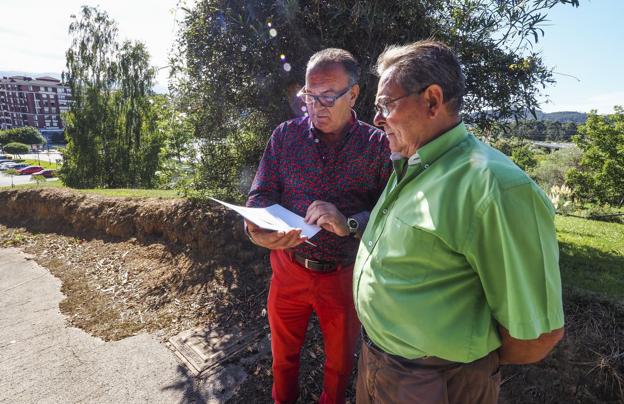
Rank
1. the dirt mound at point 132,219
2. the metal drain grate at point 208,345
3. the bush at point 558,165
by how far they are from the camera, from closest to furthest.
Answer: the metal drain grate at point 208,345 < the dirt mound at point 132,219 < the bush at point 558,165

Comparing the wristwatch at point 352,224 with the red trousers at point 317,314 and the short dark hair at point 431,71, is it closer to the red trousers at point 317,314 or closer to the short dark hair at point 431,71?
the red trousers at point 317,314

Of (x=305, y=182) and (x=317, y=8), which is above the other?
(x=317, y=8)

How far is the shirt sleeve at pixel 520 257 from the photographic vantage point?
107cm

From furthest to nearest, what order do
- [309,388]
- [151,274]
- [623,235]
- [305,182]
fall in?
[623,235] → [151,274] → [309,388] → [305,182]

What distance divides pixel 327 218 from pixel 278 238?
0.96 ft

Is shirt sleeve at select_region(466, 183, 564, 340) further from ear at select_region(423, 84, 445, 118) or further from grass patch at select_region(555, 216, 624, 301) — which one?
grass patch at select_region(555, 216, 624, 301)

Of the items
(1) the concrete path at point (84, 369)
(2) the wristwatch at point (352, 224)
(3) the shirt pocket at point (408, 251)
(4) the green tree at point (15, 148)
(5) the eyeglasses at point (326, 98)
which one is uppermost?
(5) the eyeglasses at point (326, 98)

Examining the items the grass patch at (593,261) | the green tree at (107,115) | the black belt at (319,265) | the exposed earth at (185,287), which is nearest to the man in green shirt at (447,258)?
the black belt at (319,265)

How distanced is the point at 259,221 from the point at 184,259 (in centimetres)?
396

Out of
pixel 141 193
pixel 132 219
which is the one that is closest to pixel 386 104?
pixel 132 219

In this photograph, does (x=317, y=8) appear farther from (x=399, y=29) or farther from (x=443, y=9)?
(x=443, y=9)

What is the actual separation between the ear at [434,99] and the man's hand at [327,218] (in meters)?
0.84

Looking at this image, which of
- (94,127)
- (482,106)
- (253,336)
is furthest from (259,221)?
(94,127)

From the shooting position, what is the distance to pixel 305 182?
230 centimetres
